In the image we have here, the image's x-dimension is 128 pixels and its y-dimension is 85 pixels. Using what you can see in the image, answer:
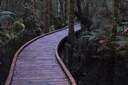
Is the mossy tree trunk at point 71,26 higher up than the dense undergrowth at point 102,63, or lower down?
higher up

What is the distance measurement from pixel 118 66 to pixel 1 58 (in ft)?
20.4

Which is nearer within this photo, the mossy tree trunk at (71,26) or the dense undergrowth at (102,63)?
the dense undergrowth at (102,63)

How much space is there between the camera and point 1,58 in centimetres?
891

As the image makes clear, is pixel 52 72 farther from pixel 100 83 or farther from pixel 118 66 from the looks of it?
pixel 118 66

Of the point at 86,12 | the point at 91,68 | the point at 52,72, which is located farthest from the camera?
the point at 86,12

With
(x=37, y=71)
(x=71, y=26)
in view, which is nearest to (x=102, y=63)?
(x=37, y=71)

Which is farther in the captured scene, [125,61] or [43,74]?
[125,61]

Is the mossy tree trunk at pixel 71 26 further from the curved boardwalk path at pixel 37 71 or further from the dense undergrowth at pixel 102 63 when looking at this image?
the curved boardwalk path at pixel 37 71

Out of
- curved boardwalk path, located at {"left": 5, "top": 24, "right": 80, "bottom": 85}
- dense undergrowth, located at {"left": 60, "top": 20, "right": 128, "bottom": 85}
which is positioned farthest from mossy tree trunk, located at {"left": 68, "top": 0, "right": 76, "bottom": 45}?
curved boardwalk path, located at {"left": 5, "top": 24, "right": 80, "bottom": 85}

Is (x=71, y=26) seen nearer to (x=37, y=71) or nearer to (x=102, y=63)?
(x=102, y=63)

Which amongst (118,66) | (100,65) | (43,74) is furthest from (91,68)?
(43,74)

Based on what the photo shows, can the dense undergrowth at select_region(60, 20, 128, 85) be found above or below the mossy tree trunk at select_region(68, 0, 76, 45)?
below

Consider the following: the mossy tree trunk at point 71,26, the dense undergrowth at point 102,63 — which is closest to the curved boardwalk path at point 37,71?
the dense undergrowth at point 102,63

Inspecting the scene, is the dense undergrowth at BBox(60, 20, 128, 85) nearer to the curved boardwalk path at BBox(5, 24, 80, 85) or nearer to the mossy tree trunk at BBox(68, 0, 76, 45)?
the mossy tree trunk at BBox(68, 0, 76, 45)
